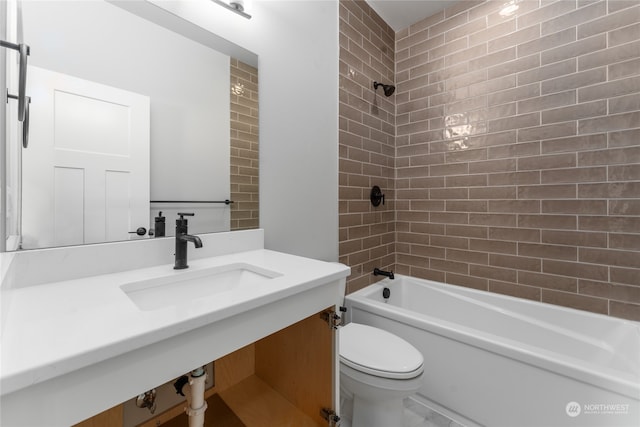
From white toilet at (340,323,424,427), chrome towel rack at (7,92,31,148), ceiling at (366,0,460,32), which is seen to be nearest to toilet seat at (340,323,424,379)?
white toilet at (340,323,424,427)

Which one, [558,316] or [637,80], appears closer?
[637,80]

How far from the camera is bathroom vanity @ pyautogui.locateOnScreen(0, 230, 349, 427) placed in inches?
17.8

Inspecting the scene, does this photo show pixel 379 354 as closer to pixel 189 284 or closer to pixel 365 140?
pixel 189 284

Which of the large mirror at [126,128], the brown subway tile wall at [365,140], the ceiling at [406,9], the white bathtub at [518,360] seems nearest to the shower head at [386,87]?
the brown subway tile wall at [365,140]

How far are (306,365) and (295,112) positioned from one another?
1317 mm

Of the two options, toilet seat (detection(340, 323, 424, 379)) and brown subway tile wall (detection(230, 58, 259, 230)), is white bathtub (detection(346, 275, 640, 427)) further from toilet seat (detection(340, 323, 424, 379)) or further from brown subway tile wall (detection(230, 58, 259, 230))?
brown subway tile wall (detection(230, 58, 259, 230))

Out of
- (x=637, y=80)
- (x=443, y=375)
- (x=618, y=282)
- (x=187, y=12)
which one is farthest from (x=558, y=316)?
(x=187, y=12)

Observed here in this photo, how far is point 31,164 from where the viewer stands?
855 millimetres

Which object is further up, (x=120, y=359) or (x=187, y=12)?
(x=187, y=12)

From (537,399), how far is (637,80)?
5.91ft

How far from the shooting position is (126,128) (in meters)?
1.03

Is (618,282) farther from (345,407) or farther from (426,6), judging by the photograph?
(426,6)

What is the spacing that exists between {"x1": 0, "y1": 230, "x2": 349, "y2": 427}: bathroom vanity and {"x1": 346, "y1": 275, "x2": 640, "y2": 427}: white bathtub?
2.63ft

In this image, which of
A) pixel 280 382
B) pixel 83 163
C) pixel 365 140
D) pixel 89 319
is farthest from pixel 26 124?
pixel 365 140
